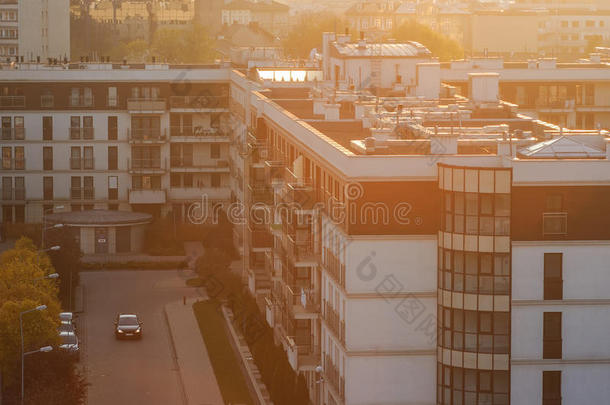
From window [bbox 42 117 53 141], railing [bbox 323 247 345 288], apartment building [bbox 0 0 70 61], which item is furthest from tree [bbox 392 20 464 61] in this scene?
railing [bbox 323 247 345 288]

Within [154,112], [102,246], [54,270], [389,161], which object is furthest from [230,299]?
[389,161]

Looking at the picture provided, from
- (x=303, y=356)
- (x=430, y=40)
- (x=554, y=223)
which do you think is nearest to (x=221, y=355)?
(x=303, y=356)

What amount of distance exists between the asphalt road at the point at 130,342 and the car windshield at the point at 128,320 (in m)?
0.70

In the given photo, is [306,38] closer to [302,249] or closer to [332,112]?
[332,112]

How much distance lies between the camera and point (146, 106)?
76.5m

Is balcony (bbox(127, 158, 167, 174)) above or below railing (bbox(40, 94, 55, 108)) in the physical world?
below

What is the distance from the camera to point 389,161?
3669cm

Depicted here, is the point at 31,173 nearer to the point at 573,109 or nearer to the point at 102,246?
the point at 102,246

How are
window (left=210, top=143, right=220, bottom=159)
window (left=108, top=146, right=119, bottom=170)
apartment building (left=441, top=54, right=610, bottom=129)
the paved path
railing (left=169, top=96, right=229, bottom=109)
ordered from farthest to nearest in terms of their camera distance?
window (left=210, top=143, right=220, bottom=159), railing (left=169, top=96, right=229, bottom=109), window (left=108, top=146, right=119, bottom=170), apartment building (left=441, top=54, right=610, bottom=129), the paved path

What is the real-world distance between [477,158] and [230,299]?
25110mm

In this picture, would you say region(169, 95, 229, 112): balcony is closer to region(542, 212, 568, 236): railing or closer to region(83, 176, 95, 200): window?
region(83, 176, 95, 200): window

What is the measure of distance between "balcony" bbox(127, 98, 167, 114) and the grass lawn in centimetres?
1783

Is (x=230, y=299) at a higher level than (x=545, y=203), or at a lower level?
lower

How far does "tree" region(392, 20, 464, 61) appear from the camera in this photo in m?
126
